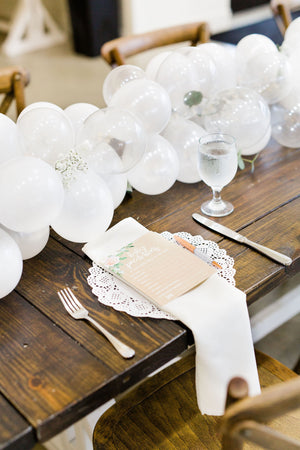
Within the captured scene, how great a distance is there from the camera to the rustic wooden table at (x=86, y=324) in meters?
0.75

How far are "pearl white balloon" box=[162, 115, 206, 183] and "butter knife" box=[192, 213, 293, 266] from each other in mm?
147

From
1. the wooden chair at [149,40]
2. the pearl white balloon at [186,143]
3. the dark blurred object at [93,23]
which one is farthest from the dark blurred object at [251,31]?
the pearl white balloon at [186,143]

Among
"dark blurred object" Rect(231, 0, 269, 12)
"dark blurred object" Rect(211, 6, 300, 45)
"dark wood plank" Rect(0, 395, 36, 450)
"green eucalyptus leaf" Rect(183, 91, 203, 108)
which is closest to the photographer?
"dark wood plank" Rect(0, 395, 36, 450)

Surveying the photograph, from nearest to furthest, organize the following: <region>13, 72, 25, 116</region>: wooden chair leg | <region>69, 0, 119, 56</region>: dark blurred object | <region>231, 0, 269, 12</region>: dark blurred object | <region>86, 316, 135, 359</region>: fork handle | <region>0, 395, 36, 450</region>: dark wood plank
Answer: <region>0, 395, 36, 450</region>: dark wood plank < <region>86, 316, 135, 359</region>: fork handle < <region>13, 72, 25, 116</region>: wooden chair leg < <region>69, 0, 119, 56</region>: dark blurred object < <region>231, 0, 269, 12</region>: dark blurred object

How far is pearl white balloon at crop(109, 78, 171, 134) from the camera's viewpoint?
1.16m

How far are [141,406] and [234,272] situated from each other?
345 mm

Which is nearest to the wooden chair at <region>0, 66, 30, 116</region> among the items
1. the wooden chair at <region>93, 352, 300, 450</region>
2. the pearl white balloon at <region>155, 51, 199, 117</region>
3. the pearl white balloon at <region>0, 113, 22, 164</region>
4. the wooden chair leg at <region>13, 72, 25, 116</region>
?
the wooden chair leg at <region>13, 72, 25, 116</region>

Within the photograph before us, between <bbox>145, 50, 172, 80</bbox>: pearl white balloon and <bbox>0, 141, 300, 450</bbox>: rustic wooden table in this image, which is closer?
<bbox>0, 141, 300, 450</bbox>: rustic wooden table

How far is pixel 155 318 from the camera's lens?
89cm

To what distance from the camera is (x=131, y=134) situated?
1.07m

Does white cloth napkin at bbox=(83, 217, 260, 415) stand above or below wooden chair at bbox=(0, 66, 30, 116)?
below

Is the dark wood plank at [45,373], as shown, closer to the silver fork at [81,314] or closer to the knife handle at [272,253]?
the silver fork at [81,314]

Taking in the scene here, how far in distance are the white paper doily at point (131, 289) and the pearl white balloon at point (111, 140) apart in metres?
0.18

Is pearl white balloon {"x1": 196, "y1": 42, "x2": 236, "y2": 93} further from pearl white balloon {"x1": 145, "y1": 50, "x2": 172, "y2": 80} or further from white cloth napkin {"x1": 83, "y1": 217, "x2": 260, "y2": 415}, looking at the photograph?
white cloth napkin {"x1": 83, "y1": 217, "x2": 260, "y2": 415}
